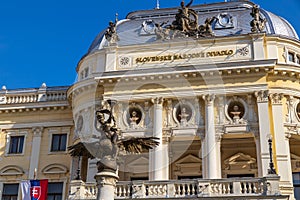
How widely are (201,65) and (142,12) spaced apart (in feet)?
32.6

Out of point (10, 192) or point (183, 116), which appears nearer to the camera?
point (183, 116)

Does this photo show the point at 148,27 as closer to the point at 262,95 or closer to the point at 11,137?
the point at 262,95

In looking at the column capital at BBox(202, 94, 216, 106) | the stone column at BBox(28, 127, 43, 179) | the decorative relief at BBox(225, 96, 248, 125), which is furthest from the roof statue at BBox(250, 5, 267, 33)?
the stone column at BBox(28, 127, 43, 179)

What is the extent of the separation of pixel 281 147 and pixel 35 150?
17.5 m

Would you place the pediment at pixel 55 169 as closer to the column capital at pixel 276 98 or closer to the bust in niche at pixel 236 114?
→ the bust in niche at pixel 236 114

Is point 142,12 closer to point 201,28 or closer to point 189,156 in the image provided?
point 201,28

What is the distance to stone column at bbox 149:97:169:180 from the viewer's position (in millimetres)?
27781

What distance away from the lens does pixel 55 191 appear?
32.9m

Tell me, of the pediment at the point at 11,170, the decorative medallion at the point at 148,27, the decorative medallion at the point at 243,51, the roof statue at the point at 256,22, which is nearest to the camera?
the decorative medallion at the point at 243,51

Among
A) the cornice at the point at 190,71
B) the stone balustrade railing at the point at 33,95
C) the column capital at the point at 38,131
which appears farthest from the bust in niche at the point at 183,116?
the column capital at the point at 38,131

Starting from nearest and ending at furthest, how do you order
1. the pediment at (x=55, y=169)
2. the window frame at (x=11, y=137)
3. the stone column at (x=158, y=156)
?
the stone column at (x=158, y=156) < the pediment at (x=55, y=169) < the window frame at (x=11, y=137)

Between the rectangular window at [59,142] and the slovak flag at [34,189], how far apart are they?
3.35 m

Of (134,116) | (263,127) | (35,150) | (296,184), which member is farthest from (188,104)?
(35,150)

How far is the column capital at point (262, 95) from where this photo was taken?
2839 cm
